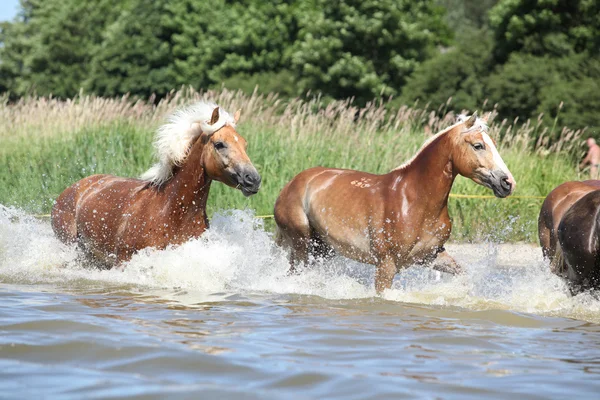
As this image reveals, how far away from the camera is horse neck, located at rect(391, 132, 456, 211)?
310 inches

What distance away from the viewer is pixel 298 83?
110 ft

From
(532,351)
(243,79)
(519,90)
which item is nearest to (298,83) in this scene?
(243,79)

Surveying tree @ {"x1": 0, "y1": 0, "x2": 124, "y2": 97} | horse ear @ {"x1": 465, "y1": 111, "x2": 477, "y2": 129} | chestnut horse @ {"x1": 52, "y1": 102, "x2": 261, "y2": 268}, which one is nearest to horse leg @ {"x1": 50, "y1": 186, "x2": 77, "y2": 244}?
chestnut horse @ {"x1": 52, "y1": 102, "x2": 261, "y2": 268}

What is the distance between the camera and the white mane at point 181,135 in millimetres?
8047

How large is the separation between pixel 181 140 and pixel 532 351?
3.57 metres

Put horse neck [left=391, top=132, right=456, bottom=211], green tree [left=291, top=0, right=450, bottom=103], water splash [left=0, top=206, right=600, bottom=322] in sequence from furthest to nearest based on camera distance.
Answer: green tree [left=291, top=0, right=450, bottom=103] < horse neck [left=391, top=132, right=456, bottom=211] < water splash [left=0, top=206, right=600, bottom=322]

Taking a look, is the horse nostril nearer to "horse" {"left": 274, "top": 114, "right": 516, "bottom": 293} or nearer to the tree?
"horse" {"left": 274, "top": 114, "right": 516, "bottom": 293}

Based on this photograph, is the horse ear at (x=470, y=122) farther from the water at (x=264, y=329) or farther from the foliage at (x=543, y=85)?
the foliage at (x=543, y=85)

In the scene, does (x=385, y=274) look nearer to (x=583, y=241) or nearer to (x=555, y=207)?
(x=583, y=241)


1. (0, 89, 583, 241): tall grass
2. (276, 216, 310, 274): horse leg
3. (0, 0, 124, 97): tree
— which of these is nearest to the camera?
(276, 216, 310, 274): horse leg

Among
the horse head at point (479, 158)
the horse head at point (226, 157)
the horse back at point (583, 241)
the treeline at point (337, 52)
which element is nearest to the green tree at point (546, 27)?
the treeline at point (337, 52)

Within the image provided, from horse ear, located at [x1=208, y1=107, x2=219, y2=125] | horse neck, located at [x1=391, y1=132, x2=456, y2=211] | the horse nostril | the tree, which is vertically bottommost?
the tree

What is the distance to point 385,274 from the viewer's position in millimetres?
7883

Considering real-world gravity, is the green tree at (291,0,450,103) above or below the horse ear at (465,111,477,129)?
below
